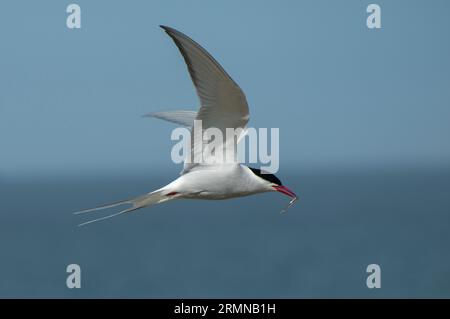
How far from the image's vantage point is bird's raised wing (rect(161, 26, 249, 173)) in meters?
4.23

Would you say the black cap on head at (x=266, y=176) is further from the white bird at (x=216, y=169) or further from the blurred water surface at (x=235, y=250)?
the blurred water surface at (x=235, y=250)

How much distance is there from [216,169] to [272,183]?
1.17 feet

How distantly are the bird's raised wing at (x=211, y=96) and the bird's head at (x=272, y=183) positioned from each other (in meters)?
0.20

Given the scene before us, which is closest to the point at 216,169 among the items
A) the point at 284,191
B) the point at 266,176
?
the point at 266,176

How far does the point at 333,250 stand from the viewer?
113 ft

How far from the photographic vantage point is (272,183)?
5051 mm

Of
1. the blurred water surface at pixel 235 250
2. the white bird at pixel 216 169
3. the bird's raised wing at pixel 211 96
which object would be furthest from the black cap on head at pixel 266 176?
the blurred water surface at pixel 235 250

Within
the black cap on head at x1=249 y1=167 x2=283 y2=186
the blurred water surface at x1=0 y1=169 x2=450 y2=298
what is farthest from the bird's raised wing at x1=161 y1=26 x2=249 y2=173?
the blurred water surface at x1=0 y1=169 x2=450 y2=298

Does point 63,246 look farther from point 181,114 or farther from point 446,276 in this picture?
point 181,114

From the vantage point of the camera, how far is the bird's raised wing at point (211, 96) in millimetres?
4230

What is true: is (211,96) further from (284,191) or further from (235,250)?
(235,250)

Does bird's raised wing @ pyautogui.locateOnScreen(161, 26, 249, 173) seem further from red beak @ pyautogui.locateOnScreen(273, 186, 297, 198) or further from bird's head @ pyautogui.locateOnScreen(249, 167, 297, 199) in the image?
red beak @ pyautogui.locateOnScreen(273, 186, 297, 198)

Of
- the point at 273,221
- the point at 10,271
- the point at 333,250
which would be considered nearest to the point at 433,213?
the point at 273,221

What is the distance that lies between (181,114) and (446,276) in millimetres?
20699
